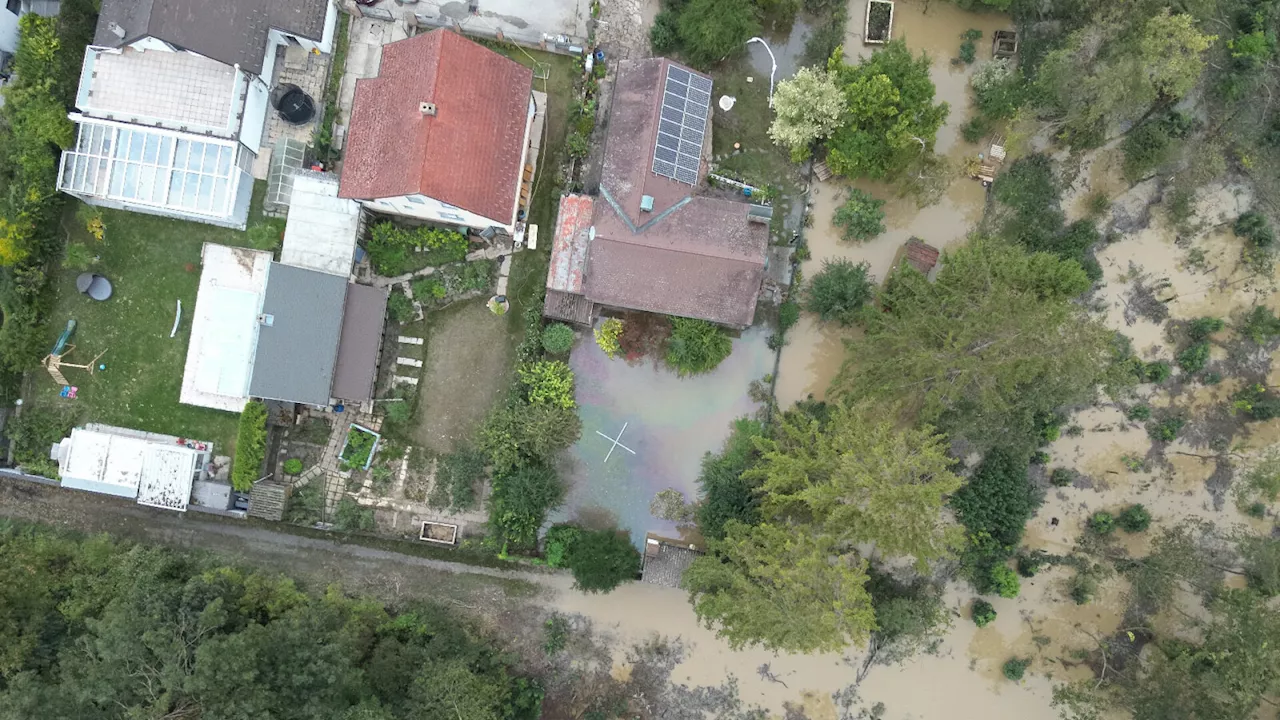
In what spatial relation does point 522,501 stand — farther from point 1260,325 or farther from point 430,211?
point 1260,325

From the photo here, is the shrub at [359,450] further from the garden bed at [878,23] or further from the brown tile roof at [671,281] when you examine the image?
the garden bed at [878,23]

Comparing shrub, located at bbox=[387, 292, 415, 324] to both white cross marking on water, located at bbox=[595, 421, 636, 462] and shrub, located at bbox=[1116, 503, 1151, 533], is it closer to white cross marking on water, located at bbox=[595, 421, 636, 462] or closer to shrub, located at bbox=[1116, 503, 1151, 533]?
white cross marking on water, located at bbox=[595, 421, 636, 462]

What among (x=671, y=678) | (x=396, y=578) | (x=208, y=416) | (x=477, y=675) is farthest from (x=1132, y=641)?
(x=208, y=416)

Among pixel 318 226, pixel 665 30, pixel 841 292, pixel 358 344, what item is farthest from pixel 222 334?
pixel 841 292

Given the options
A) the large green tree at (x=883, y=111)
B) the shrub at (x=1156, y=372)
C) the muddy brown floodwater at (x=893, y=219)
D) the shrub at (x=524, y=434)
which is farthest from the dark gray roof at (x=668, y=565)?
the shrub at (x=1156, y=372)

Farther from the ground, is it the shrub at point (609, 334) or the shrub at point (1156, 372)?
the shrub at point (1156, 372)

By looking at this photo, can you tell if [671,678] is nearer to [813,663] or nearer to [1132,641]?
[813,663]

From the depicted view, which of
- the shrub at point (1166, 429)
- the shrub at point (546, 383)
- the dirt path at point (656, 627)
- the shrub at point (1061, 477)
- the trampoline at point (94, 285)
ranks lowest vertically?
the dirt path at point (656, 627)
